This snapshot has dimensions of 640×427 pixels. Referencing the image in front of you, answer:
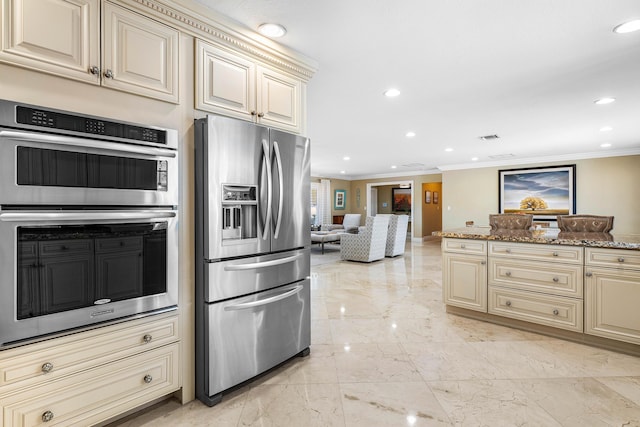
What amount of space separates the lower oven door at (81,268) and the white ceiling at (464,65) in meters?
1.40

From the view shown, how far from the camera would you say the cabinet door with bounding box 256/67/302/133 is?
2242mm

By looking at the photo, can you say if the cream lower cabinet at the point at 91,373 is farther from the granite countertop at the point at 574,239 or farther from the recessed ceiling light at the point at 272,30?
the granite countertop at the point at 574,239

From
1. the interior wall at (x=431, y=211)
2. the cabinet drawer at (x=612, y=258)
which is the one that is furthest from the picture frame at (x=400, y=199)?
the cabinet drawer at (x=612, y=258)

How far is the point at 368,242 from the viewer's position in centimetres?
655

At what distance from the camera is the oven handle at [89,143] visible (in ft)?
4.26

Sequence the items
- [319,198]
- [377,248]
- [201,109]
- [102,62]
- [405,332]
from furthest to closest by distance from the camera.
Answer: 1. [319,198]
2. [377,248]
3. [405,332]
4. [201,109]
5. [102,62]

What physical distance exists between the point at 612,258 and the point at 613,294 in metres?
0.29

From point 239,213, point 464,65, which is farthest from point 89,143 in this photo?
point 464,65

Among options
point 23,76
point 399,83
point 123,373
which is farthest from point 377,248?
point 23,76

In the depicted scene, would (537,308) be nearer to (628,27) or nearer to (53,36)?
(628,27)

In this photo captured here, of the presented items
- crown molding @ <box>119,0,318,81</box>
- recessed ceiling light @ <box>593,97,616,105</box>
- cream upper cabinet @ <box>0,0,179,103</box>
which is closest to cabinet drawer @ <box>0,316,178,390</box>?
cream upper cabinet @ <box>0,0,179,103</box>

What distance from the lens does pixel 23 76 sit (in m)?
1.33

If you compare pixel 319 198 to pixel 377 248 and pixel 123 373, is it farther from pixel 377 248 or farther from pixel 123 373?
pixel 123 373

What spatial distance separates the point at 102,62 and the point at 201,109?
527 mm
